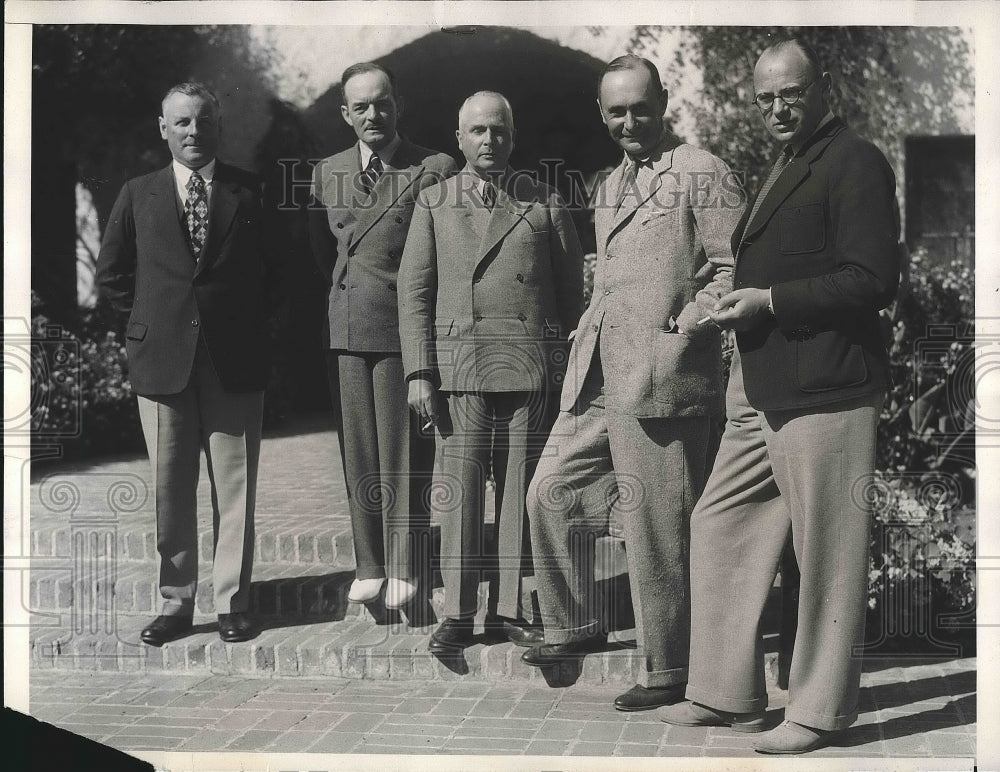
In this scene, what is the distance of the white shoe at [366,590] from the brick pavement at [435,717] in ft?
1.22

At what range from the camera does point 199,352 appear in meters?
5.39

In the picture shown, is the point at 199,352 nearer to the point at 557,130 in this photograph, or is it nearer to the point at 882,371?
the point at 557,130

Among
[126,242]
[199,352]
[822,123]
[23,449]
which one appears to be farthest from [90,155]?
[822,123]

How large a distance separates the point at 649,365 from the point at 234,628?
228 centimetres

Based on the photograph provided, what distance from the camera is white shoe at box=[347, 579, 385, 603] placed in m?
5.43

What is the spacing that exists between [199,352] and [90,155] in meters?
1.01

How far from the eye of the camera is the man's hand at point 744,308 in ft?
15.0

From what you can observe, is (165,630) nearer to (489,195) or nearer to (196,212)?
(196,212)

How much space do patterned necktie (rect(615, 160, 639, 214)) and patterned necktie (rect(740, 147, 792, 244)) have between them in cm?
52

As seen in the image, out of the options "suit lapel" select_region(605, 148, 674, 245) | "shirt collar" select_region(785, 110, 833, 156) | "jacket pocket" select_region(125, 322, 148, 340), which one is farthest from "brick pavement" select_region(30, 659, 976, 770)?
"shirt collar" select_region(785, 110, 833, 156)

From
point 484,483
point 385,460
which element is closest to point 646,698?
point 484,483

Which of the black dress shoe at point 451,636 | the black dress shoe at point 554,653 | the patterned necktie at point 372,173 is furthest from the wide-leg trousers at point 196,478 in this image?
the black dress shoe at point 554,653

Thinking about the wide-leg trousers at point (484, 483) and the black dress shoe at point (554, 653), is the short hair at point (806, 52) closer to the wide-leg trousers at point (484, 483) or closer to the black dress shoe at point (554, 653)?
the wide-leg trousers at point (484, 483)

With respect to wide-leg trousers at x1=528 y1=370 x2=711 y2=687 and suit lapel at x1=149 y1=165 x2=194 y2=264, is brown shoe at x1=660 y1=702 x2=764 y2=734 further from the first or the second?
suit lapel at x1=149 y1=165 x2=194 y2=264
